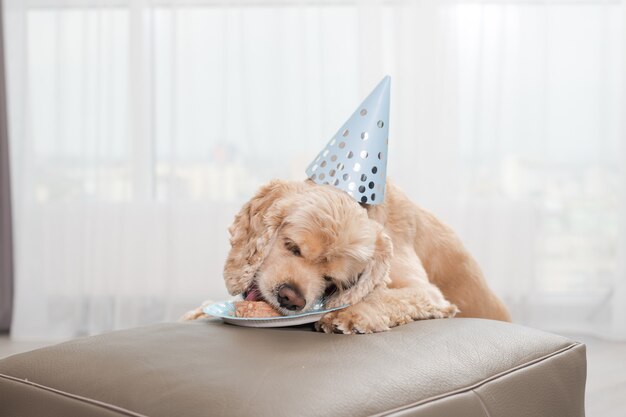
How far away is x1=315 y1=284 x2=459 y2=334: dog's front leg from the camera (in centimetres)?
212

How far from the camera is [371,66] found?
16.6 feet

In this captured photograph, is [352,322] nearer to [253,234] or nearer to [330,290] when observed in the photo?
[330,290]

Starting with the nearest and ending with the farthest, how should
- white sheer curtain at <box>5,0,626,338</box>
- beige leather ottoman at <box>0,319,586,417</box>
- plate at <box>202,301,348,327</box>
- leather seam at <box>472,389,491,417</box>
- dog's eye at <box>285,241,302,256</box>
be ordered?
beige leather ottoman at <box>0,319,586,417</box> → leather seam at <box>472,389,491,417</box> → plate at <box>202,301,348,327</box> → dog's eye at <box>285,241,302,256</box> → white sheer curtain at <box>5,0,626,338</box>

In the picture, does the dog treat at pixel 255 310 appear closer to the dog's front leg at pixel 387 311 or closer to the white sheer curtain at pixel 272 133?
the dog's front leg at pixel 387 311

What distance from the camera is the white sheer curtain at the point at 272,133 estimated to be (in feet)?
16.7

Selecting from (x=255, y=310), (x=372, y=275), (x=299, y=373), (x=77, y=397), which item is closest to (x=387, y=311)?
(x=372, y=275)

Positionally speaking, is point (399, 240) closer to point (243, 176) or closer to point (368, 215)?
point (368, 215)

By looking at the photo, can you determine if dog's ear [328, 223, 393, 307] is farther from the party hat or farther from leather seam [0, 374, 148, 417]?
leather seam [0, 374, 148, 417]

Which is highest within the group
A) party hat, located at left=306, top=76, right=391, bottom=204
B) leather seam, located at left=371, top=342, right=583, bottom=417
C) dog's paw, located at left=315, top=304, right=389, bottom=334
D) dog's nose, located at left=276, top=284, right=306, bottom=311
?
party hat, located at left=306, top=76, right=391, bottom=204

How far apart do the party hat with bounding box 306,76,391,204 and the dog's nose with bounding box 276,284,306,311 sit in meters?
0.35

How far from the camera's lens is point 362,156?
7.77ft

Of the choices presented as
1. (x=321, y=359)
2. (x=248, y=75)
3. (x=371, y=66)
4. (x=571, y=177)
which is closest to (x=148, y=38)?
(x=248, y=75)

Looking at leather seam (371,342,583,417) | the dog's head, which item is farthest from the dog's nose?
leather seam (371,342,583,417)

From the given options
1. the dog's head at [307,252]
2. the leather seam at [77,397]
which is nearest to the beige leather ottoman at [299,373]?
the leather seam at [77,397]
